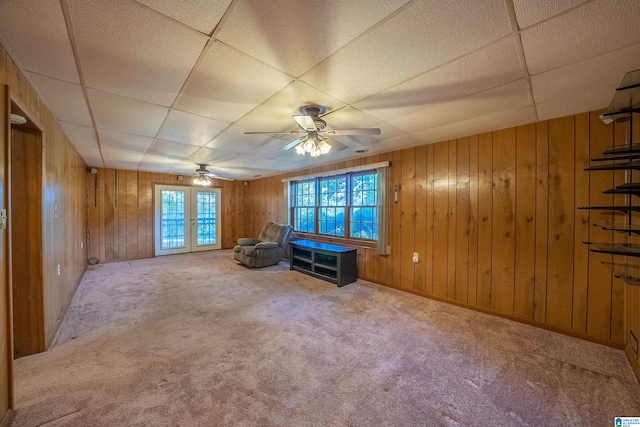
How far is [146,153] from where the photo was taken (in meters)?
4.27

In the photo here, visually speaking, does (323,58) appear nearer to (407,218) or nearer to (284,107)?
(284,107)

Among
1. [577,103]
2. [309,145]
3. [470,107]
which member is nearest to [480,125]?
[470,107]

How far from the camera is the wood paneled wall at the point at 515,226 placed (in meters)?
2.40

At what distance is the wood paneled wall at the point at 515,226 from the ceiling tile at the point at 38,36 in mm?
3785

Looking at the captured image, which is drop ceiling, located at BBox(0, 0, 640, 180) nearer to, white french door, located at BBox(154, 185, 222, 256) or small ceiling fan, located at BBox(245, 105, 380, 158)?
small ceiling fan, located at BBox(245, 105, 380, 158)

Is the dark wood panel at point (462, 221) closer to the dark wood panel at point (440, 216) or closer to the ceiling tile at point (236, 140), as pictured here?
the dark wood panel at point (440, 216)

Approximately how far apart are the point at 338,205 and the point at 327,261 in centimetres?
122

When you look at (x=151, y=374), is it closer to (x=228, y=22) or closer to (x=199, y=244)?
(x=228, y=22)

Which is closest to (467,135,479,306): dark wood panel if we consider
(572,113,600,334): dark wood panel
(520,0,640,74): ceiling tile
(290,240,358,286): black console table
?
(572,113,600,334): dark wood panel

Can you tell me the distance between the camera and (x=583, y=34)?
1.35m

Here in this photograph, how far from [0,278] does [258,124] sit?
2.26 meters

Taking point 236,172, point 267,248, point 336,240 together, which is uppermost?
point 236,172

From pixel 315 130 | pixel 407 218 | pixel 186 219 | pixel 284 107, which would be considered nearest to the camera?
pixel 284 107

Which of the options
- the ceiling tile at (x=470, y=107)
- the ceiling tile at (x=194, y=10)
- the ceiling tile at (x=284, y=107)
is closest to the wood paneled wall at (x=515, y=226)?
the ceiling tile at (x=470, y=107)
